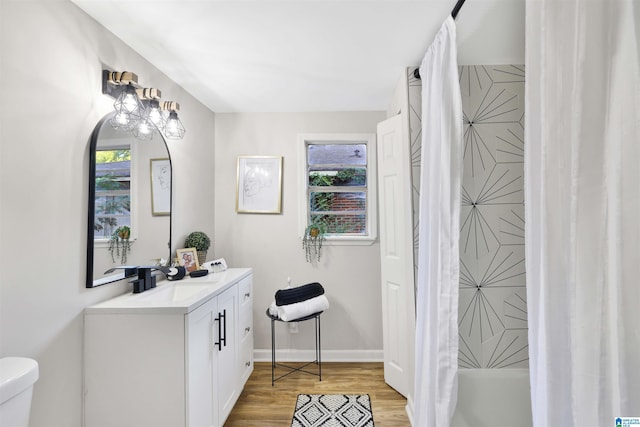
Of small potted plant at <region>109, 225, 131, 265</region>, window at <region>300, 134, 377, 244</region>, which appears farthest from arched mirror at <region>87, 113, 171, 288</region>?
window at <region>300, 134, 377, 244</region>

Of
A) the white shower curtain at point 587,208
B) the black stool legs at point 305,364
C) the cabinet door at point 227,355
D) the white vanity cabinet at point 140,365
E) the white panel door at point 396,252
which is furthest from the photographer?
the black stool legs at point 305,364

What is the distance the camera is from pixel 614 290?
0.59m

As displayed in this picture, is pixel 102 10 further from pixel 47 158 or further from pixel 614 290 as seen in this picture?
pixel 614 290

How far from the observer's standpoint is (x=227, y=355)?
1955 mm

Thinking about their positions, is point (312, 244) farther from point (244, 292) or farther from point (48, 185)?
point (48, 185)

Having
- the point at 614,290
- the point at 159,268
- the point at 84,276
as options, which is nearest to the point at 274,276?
the point at 159,268

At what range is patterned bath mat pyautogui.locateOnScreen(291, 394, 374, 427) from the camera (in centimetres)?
194

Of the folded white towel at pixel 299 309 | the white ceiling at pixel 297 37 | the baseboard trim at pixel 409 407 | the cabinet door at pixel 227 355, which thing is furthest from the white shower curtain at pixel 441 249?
the cabinet door at pixel 227 355

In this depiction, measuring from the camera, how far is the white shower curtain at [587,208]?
58cm

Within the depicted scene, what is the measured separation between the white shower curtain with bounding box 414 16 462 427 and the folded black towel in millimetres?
1120

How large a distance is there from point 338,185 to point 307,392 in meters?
1.90

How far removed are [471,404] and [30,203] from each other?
2.25m

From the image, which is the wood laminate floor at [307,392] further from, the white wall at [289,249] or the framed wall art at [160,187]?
the framed wall art at [160,187]

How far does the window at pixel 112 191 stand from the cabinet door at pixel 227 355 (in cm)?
75
